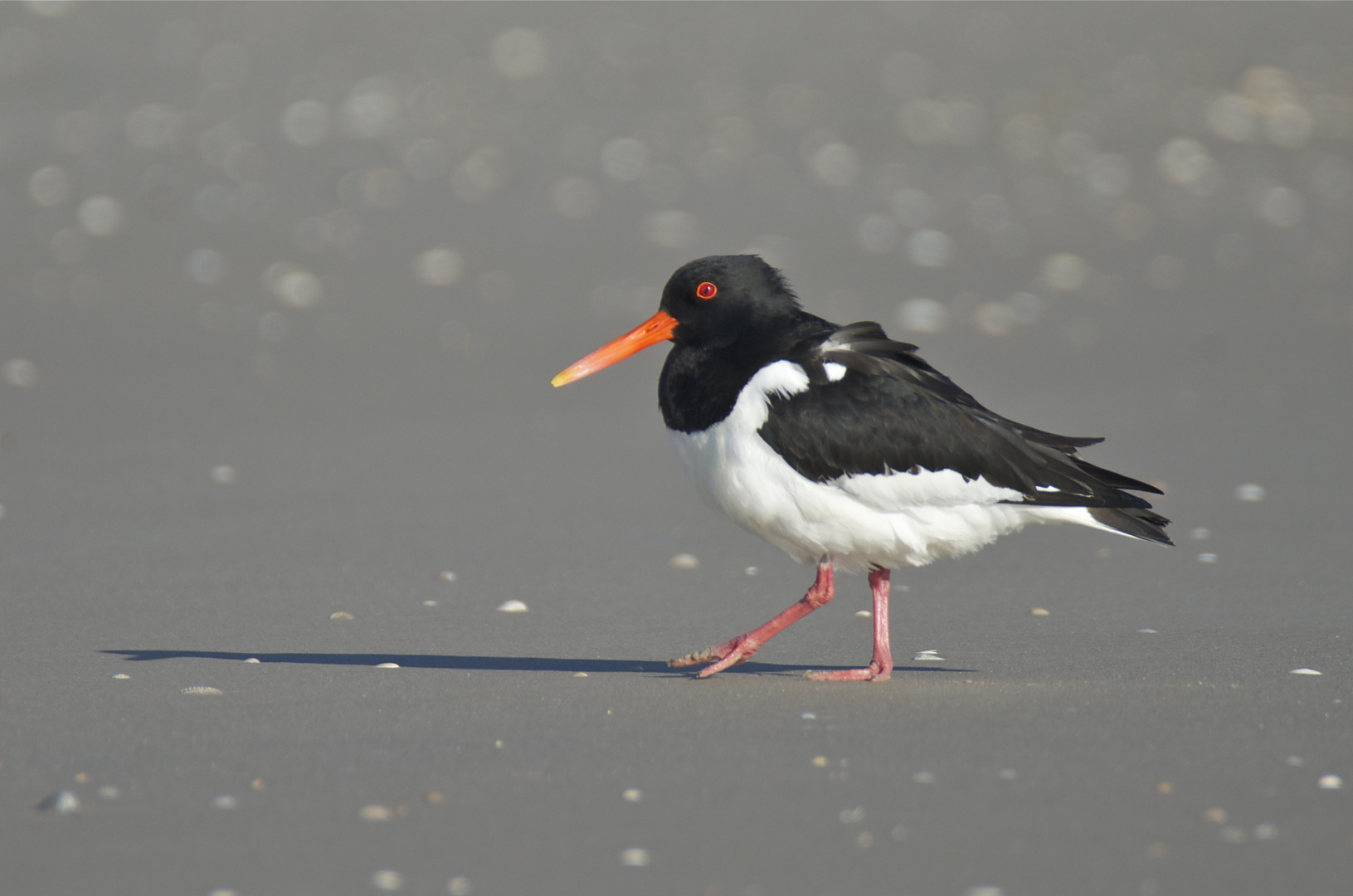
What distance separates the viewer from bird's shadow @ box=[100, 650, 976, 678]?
4656mm

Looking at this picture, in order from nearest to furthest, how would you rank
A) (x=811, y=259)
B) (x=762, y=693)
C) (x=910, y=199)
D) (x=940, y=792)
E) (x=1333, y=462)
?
(x=940, y=792)
(x=762, y=693)
(x=1333, y=462)
(x=811, y=259)
(x=910, y=199)

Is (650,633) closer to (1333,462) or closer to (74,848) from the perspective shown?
(74,848)

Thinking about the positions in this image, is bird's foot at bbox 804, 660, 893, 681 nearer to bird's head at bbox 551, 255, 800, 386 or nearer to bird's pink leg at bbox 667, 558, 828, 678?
bird's pink leg at bbox 667, 558, 828, 678

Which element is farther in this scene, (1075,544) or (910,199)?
(910,199)

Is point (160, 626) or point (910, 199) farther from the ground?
point (910, 199)

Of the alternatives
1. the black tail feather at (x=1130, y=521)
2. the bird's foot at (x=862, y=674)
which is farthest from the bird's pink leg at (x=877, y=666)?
the black tail feather at (x=1130, y=521)

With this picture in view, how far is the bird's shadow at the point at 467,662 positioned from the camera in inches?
183

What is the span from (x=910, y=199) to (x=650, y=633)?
7.03 meters

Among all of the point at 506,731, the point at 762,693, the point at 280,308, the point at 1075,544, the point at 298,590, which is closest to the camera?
the point at 506,731

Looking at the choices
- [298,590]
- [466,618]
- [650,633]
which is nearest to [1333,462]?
[650,633]

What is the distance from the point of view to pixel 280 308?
955cm

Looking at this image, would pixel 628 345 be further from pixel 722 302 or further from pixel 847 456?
pixel 847 456

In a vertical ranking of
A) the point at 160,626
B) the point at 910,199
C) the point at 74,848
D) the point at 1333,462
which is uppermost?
the point at 910,199

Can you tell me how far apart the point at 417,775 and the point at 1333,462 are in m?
5.45
